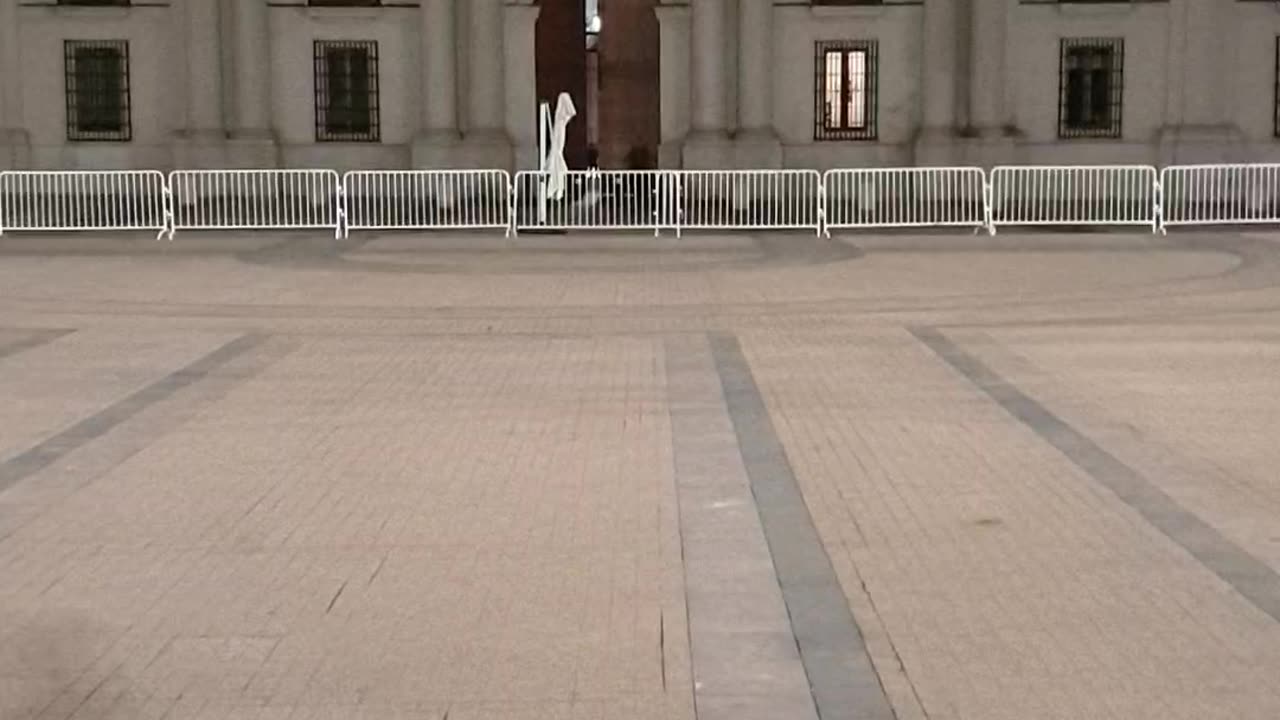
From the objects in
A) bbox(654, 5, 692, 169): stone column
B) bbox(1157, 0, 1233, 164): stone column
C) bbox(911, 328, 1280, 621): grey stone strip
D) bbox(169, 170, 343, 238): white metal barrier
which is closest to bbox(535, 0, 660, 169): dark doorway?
bbox(654, 5, 692, 169): stone column

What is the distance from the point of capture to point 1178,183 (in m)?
27.2

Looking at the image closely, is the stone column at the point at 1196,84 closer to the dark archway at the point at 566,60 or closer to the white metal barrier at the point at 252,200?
the dark archway at the point at 566,60

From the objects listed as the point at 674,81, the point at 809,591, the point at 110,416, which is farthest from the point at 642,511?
the point at 674,81

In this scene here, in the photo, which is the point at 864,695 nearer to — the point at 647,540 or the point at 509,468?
the point at 647,540

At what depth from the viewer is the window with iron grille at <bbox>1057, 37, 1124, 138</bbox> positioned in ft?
106

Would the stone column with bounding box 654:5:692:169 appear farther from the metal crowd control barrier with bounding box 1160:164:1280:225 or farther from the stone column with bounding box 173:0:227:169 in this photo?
the metal crowd control barrier with bounding box 1160:164:1280:225

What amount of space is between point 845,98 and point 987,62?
8.78 ft

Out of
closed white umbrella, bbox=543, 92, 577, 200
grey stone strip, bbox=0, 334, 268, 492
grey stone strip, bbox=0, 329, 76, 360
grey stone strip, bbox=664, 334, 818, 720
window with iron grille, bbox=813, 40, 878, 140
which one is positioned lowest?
grey stone strip, bbox=664, 334, 818, 720

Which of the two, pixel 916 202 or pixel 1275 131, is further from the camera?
pixel 1275 131

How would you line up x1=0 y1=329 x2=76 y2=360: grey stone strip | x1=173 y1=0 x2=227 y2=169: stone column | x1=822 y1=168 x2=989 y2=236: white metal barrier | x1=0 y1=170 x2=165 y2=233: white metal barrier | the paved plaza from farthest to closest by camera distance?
1. x1=173 y1=0 x2=227 y2=169: stone column
2. x1=822 y1=168 x2=989 y2=236: white metal barrier
3. x1=0 y1=170 x2=165 y2=233: white metal barrier
4. x1=0 y1=329 x2=76 y2=360: grey stone strip
5. the paved plaza

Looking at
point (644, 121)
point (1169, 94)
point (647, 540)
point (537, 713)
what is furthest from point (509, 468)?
point (644, 121)

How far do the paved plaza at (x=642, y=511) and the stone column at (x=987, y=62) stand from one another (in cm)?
1518

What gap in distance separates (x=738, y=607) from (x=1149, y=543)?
2.08 metres

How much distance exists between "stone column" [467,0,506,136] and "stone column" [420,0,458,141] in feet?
1.20
